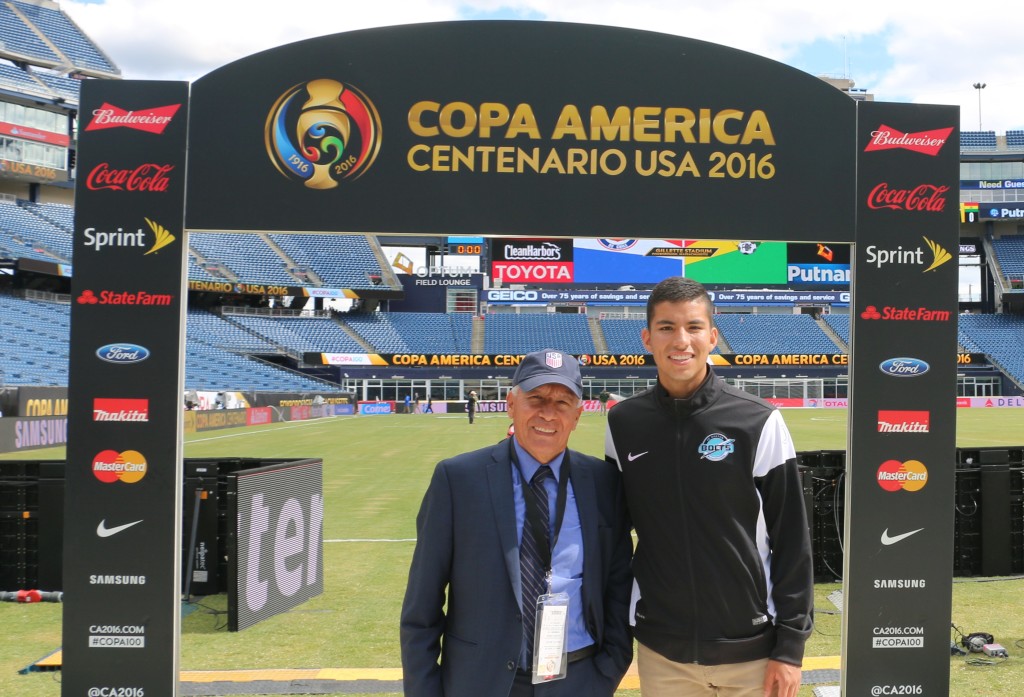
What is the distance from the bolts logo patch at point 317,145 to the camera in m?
4.75

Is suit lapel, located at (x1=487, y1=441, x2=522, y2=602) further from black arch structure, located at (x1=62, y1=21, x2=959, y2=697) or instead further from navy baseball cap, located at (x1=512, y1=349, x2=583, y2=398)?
black arch structure, located at (x1=62, y1=21, x2=959, y2=697)

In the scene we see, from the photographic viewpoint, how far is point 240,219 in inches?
188

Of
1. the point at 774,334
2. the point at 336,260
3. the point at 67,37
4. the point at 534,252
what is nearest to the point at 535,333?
the point at 534,252

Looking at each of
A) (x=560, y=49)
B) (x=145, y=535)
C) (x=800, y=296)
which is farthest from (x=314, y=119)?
(x=800, y=296)

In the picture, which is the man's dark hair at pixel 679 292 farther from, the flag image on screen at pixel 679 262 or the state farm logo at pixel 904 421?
the flag image on screen at pixel 679 262

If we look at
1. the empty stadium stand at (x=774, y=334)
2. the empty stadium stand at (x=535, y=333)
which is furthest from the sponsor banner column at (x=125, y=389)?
the empty stadium stand at (x=774, y=334)

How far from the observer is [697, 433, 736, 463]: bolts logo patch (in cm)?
295

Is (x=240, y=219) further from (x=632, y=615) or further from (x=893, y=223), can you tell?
(x=893, y=223)

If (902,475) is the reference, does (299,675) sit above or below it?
below

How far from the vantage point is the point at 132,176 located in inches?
188

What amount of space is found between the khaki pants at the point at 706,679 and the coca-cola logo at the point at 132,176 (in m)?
3.79

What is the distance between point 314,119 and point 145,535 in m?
2.67

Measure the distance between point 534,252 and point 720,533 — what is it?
5224 cm

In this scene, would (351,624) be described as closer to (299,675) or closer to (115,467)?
(299,675)
